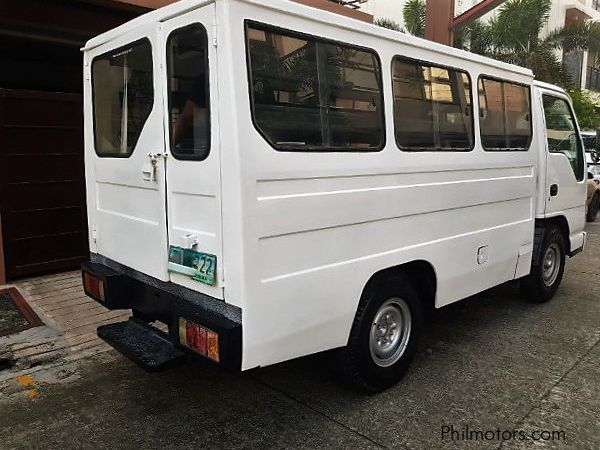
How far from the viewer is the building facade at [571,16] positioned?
19.4 metres

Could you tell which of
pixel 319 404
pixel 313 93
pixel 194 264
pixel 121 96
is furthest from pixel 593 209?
pixel 194 264

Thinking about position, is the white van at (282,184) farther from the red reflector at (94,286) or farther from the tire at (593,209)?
the tire at (593,209)

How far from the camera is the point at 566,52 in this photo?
21.9 meters

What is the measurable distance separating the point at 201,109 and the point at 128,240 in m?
1.13

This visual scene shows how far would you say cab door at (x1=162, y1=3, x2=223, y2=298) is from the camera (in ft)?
8.67

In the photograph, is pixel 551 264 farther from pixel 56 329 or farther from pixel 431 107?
pixel 56 329

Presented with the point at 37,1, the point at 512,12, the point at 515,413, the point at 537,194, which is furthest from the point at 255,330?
the point at 512,12

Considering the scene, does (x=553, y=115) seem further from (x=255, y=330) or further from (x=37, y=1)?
(x=37, y=1)

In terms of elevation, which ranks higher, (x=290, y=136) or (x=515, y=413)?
(x=290, y=136)

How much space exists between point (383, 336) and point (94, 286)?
1.94m

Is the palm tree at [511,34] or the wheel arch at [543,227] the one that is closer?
the wheel arch at [543,227]

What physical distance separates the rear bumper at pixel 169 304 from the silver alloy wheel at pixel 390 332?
114 cm

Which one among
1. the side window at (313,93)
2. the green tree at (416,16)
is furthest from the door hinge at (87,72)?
the green tree at (416,16)

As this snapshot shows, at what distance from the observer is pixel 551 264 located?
5621 mm
